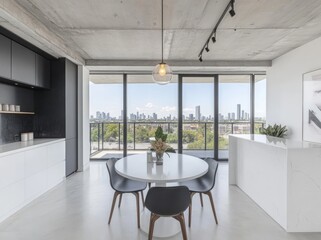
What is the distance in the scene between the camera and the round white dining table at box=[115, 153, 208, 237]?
201cm

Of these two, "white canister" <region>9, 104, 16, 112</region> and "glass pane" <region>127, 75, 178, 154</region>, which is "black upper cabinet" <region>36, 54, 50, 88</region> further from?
"glass pane" <region>127, 75, 178, 154</region>

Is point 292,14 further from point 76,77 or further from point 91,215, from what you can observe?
point 76,77

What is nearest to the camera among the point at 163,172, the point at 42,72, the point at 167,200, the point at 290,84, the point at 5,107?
the point at 167,200

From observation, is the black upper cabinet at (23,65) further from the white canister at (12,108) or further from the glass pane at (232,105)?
the glass pane at (232,105)

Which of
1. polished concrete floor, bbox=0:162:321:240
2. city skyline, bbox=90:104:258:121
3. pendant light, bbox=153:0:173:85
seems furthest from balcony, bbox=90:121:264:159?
pendant light, bbox=153:0:173:85

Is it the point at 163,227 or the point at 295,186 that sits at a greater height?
the point at 295,186

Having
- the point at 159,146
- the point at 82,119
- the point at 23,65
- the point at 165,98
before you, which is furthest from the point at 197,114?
the point at 23,65

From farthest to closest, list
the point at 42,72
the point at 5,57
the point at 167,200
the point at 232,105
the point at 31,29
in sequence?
the point at 232,105
the point at 42,72
the point at 5,57
the point at 31,29
the point at 167,200

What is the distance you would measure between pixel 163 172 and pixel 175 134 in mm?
3698

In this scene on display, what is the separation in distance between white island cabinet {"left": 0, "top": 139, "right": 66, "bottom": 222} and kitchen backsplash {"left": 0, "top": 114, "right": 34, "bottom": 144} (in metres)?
0.34

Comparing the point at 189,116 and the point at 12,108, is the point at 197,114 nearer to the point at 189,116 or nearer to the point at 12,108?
the point at 189,116

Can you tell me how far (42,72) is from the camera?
3971 millimetres

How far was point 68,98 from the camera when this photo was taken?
4.38m

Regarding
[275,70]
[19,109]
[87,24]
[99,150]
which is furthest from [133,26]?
[99,150]
